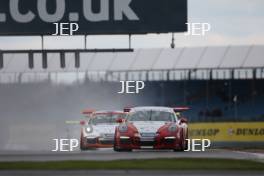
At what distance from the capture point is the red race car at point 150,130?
25.2 m

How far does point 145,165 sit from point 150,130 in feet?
13.1

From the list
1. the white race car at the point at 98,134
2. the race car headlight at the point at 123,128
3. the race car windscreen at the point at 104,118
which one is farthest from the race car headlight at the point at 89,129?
the race car headlight at the point at 123,128

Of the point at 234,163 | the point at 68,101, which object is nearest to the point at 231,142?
the point at 68,101

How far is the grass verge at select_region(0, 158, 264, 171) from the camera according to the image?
2078 cm

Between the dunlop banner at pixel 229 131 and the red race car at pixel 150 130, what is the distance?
52.0 ft

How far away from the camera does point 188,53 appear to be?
54.7 meters

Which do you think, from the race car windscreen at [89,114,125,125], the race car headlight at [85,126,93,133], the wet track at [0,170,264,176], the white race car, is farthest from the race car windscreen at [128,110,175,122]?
the wet track at [0,170,264,176]

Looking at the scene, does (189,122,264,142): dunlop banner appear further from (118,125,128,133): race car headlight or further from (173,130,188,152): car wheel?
(118,125,128,133): race car headlight

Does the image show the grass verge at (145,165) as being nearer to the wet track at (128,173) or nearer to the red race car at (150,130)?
the wet track at (128,173)

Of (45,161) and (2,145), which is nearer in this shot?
(45,161)

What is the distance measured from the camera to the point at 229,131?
138 ft

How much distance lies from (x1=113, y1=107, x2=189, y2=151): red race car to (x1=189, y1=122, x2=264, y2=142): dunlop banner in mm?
15850

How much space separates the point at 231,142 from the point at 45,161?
1984cm

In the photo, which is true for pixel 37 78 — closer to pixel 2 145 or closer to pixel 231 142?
pixel 2 145
